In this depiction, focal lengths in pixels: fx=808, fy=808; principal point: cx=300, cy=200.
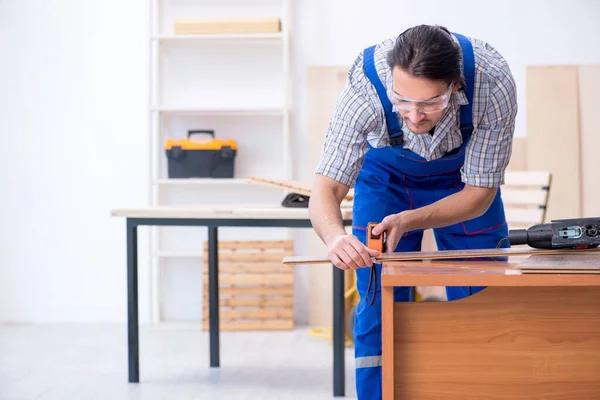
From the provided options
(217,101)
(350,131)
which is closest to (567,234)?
(350,131)

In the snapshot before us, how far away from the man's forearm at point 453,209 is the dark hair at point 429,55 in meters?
0.36

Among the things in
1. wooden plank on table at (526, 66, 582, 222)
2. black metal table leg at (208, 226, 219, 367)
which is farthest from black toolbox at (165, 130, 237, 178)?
wooden plank on table at (526, 66, 582, 222)

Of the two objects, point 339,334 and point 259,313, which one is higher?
point 339,334

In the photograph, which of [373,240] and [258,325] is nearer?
[373,240]

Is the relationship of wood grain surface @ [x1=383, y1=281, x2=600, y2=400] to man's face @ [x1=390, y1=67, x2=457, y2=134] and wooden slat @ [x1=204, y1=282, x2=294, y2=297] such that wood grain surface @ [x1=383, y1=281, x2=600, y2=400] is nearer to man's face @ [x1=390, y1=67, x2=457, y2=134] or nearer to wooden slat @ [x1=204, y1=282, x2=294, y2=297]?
man's face @ [x1=390, y1=67, x2=457, y2=134]

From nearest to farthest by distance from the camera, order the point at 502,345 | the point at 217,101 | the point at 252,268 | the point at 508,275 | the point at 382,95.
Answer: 1. the point at 508,275
2. the point at 502,345
3. the point at 382,95
4. the point at 252,268
5. the point at 217,101

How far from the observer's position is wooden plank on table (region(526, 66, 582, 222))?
449cm

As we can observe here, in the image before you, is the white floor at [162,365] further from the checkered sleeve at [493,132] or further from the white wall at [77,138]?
the checkered sleeve at [493,132]

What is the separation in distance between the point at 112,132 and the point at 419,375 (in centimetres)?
370

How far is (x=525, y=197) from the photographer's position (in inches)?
160

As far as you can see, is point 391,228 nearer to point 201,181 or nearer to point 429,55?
point 429,55

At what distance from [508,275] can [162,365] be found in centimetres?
264

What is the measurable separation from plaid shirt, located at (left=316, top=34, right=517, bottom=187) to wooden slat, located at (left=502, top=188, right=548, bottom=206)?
2.05 metres

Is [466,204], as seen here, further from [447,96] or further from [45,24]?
[45,24]
